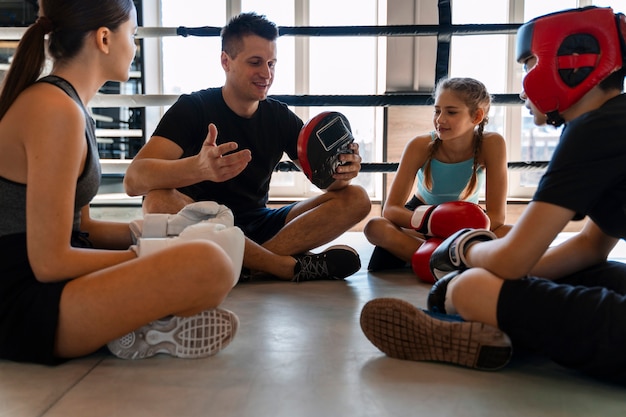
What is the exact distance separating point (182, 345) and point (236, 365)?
12cm

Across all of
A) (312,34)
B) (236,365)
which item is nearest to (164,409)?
(236,365)

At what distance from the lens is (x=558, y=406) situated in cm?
89

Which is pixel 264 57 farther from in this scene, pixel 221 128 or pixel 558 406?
pixel 558 406

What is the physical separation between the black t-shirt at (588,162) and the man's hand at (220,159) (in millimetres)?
744

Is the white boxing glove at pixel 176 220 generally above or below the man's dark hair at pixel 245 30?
below

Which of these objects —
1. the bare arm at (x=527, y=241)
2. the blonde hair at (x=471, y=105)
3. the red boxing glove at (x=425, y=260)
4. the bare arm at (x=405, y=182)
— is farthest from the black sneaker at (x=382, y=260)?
the bare arm at (x=527, y=241)

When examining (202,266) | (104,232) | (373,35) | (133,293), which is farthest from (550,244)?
(373,35)

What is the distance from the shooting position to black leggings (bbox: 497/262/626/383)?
93 cm

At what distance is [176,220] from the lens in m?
1.33

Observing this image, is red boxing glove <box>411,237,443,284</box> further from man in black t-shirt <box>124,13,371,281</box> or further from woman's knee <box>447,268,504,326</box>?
woman's knee <box>447,268,504,326</box>

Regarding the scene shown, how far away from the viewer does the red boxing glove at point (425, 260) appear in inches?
69.6

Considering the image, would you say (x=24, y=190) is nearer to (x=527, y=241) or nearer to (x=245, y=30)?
(x=527, y=241)

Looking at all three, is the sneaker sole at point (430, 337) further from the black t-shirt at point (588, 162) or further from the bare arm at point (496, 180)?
the bare arm at point (496, 180)

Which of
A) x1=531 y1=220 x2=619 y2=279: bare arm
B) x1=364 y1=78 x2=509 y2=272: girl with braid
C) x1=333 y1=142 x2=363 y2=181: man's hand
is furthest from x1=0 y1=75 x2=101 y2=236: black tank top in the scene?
x1=364 y1=78 x2=509 y2=272: girl with braid
